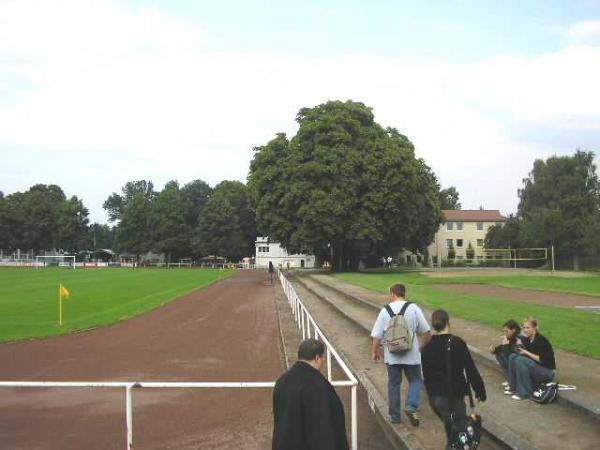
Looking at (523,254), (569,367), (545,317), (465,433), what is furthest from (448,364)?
(523,254)

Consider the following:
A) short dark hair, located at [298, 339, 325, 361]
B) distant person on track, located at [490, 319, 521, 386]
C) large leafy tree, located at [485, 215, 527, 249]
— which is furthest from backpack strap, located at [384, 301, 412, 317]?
large leafy tree, located at [485, 215, 527, 249]

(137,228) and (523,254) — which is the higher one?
(137,228)

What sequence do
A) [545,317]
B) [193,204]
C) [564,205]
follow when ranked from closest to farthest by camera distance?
[545,317] → [564,205] → [193,204]

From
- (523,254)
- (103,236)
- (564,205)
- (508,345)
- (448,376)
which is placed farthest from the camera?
(103,236)

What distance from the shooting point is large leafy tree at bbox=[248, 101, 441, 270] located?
158 ft

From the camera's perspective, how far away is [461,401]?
5926 millimetres

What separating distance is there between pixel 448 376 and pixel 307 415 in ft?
7.64

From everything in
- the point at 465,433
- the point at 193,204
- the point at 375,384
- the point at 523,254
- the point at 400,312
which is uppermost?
the point at 193,204

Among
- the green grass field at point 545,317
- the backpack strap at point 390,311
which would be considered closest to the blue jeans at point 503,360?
the backpack strap at point 390,311

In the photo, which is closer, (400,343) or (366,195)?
(400,343)

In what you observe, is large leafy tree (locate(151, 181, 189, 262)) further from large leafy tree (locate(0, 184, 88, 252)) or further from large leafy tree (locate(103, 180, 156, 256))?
large leafy tree (locate(0, 184, 88, 252))

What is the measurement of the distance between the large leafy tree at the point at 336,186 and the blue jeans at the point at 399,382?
39738mm

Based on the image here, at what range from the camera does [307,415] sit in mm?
4020

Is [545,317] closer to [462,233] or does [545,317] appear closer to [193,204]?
[462,233]
